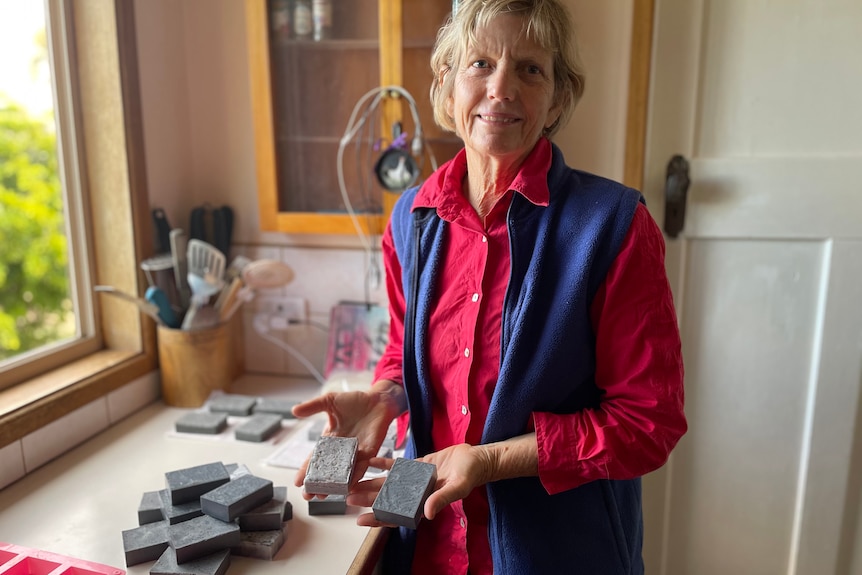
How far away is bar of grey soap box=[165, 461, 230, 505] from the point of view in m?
0.99

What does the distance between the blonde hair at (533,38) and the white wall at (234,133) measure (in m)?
0.53

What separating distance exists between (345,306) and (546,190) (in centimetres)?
87

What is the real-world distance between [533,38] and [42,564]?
1056 millimetres

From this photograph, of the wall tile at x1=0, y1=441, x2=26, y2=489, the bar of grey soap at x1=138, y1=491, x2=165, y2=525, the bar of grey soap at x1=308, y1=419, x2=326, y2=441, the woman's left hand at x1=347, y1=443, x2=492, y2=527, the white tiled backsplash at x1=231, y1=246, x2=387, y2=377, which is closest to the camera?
the woman's left hand at x1=347, y1=443, x2=492, y2=527

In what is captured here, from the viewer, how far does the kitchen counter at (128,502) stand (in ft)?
3.11

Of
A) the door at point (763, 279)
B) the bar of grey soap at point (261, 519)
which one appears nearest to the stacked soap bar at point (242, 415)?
the bar of grey soap at point (261, 519)

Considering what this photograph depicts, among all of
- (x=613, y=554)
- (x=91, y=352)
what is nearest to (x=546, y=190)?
(x=613, y=554)

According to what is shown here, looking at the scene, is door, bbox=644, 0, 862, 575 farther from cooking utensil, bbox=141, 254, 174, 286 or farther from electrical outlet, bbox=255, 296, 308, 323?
cooking utensil, bbox=141, 254, 174, 286

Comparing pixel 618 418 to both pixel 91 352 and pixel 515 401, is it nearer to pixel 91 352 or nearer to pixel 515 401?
pixel 515 401

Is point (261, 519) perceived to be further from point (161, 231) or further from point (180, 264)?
point (161, 231)

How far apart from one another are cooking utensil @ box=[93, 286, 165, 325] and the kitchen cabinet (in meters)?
0.33

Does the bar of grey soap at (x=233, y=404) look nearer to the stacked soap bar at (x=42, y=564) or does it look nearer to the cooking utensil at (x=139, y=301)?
the cooking utensil at (x=139, y=301)

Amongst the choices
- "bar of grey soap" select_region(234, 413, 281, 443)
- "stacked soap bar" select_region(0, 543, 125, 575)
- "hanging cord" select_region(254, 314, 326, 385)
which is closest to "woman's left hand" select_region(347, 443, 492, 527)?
"stacked soap bar" select_region(0, 543, 125, 575)

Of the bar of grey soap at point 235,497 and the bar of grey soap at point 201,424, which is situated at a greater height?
the bar of grey soap at point 235,497
